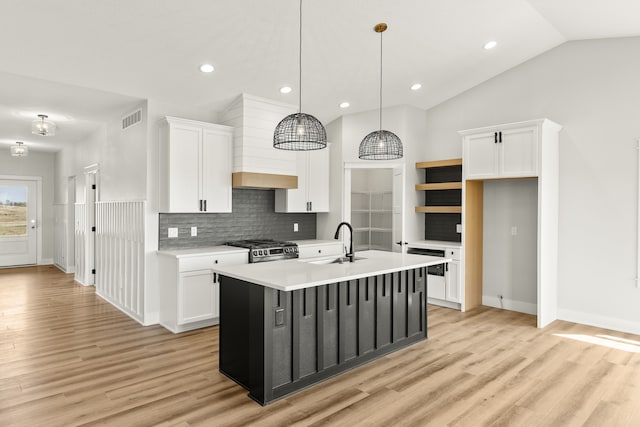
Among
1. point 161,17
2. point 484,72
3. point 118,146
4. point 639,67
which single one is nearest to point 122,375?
point 161,17

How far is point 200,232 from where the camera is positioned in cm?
535

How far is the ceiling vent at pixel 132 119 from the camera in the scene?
16.7 feet

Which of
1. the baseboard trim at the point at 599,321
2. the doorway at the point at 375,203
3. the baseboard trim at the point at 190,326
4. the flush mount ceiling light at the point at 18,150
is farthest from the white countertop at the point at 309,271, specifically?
the flush mount ceiling light at the point at 18,150

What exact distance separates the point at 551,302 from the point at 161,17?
5.35 m

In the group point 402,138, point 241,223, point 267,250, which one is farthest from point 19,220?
point 402,138

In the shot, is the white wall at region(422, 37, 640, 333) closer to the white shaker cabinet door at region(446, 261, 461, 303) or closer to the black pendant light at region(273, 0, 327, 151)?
the white shaker cabinet door at region(446, 261, 461, 303)

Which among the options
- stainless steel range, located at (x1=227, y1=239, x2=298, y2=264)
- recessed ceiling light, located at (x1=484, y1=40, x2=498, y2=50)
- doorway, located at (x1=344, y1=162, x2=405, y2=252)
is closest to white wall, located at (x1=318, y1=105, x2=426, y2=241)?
doorway, located at (x1=344, y1=162, x2=405, y2=252)

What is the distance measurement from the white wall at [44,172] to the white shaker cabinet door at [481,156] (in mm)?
9307

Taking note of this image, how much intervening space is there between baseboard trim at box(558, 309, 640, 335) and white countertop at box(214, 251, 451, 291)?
231 cm

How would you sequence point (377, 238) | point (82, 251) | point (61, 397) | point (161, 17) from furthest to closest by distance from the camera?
point (82, 251), point (377, 238), point (161, 17), point (61, 397)

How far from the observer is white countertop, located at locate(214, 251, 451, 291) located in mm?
2895

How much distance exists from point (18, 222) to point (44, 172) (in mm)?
1275

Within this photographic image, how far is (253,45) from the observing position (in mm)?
4156

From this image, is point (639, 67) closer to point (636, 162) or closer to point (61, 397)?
point (636, 162)
